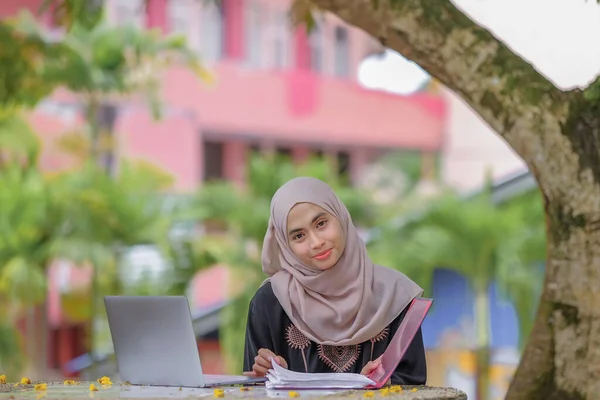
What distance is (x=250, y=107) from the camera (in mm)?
13523

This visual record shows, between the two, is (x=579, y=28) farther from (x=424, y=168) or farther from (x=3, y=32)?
(x=3, y=32)

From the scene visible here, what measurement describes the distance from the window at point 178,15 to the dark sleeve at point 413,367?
37.6 feet

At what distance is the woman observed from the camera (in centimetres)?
209

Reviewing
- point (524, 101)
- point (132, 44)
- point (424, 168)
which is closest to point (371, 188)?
point (424, 168)

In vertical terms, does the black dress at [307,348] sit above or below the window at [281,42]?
below

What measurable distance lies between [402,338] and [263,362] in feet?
0.94

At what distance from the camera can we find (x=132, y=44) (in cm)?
1188

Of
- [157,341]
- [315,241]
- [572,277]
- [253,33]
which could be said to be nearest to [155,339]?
[157,341]

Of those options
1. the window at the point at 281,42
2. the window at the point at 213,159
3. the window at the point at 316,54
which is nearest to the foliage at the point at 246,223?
the window at the point at 213,159

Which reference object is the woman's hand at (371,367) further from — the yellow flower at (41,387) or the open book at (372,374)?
the yellow flower at (41,387)

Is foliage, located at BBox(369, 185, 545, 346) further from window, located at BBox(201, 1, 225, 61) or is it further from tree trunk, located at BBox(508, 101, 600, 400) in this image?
tree trunk, located at BBox(508, 101, 600, 400)

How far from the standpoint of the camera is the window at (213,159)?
13359 millimetres

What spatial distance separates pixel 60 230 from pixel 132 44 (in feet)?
7.79

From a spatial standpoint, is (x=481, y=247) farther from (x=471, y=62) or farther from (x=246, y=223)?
(x=471, y=62)
